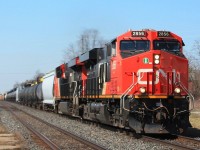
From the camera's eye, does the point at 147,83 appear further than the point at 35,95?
No

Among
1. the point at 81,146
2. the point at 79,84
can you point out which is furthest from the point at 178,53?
the point at 79,84

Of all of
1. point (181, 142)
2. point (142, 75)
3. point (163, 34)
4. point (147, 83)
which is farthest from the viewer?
point (163, 34)

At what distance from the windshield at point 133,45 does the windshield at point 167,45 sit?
35cm

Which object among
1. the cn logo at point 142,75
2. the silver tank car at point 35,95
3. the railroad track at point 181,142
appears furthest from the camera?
the silver tank car at point 35,95

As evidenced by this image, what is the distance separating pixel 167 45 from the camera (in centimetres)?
1456

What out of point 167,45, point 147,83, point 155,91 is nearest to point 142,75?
point 147,83

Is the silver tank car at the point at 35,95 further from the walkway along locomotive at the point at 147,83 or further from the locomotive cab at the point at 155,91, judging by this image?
the locomotive cab at the point at 155,91

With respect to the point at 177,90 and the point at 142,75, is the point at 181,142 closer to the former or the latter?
the point at 177,90

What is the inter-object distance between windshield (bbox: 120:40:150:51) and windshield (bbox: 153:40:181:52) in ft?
1.14

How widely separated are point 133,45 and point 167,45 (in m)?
1.28

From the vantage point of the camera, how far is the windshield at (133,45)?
14.5m

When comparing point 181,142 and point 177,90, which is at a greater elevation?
point 177,90

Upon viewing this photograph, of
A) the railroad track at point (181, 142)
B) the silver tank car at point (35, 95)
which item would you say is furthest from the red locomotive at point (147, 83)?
the silver tank car at point (35, 95)

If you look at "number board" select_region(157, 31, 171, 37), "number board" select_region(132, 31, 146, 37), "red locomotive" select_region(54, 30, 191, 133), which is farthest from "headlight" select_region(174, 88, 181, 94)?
"number board" select_region(132, 31, 146, 37)
